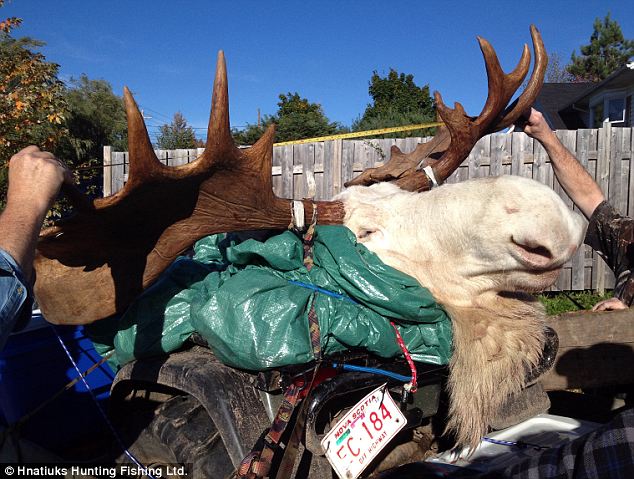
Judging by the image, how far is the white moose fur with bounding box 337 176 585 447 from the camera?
5.83 feet

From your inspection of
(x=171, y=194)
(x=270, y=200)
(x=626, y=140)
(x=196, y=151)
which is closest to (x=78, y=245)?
(x=171, y=194)

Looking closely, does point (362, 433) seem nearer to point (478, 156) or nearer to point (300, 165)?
point (478, 156)

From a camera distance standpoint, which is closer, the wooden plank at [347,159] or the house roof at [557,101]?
the wooden plank at [347,159]

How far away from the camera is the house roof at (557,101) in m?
25.7

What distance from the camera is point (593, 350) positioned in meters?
2.43

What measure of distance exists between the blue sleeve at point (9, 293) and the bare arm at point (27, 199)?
0.03 meters

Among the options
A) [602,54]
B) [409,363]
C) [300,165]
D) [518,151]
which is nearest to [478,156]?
[518,151]

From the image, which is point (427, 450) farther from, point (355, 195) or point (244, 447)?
point (355, 195)

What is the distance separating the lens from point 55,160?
1.60 m

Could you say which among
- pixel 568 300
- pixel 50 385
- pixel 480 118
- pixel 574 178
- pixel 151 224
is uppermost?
pixel 480 118

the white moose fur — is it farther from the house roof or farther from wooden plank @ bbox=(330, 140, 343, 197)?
the house roof

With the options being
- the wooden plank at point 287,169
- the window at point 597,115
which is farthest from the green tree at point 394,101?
the wooden plank at point 287,169

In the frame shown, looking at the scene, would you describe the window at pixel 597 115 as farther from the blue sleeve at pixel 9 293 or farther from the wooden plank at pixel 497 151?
the blue sleeve at pixel 9 293

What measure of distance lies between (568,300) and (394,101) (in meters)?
22.8
